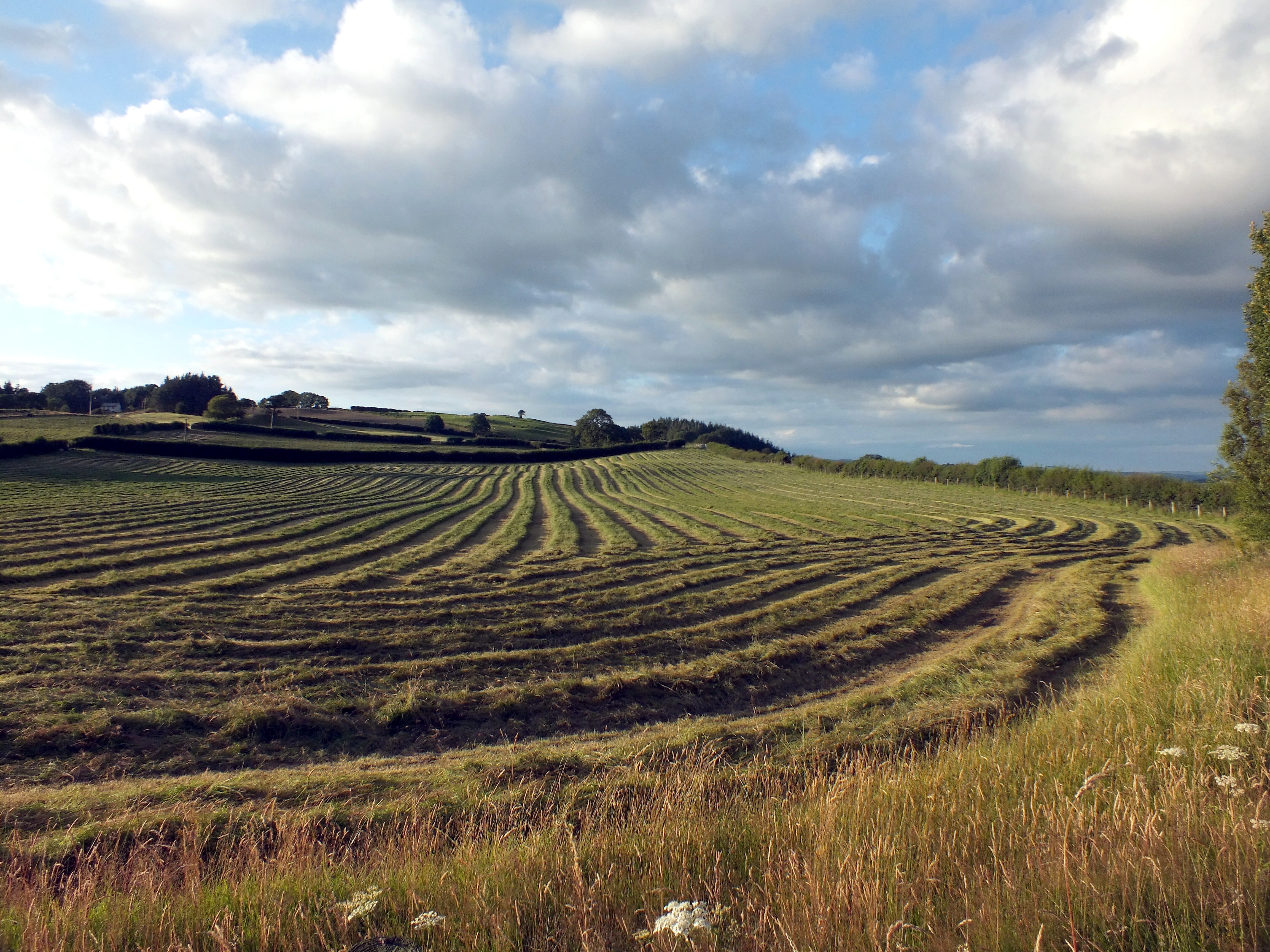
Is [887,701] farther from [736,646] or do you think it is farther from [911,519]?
[911,519]

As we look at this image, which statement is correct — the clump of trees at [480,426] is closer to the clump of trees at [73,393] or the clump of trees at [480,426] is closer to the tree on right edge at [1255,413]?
the clump of trees at [73,393]

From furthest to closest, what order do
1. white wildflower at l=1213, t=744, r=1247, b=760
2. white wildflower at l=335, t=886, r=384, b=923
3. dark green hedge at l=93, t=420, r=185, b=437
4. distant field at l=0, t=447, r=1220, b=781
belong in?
dark green hedge at l=93, t=420, r=185, b=437, distant field at l=0, t=447, r=1220, b=781, white wildflower at l=1213, t=744, r=1247, b=760, white wildflower at l=335, t=886, r=384, b=923

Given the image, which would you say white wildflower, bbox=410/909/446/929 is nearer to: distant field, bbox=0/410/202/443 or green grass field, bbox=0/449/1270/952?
green grass field, bbox=0/449/1270/952

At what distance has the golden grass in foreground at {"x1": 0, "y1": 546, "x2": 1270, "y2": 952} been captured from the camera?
10.1 feet

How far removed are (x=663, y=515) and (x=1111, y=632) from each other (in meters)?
25.6

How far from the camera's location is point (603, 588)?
1689cm

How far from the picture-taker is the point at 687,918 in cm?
305

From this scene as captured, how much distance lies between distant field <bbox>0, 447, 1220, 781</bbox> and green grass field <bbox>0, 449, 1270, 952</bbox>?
0.29 ft

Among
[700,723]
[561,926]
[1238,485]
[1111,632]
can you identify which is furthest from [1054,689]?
[1238,485]

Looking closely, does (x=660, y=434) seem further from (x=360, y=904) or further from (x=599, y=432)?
(x=360, y=904)

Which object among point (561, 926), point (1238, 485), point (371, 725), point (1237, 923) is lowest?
point (371, 725)

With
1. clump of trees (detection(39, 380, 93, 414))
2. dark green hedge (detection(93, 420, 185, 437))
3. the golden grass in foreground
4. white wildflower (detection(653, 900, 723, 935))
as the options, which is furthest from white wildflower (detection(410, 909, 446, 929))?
clump of trees (detection(39, 380, 93, 414))

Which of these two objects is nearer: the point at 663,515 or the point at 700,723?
the point at 700,723

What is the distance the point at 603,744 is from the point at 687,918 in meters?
5.12
